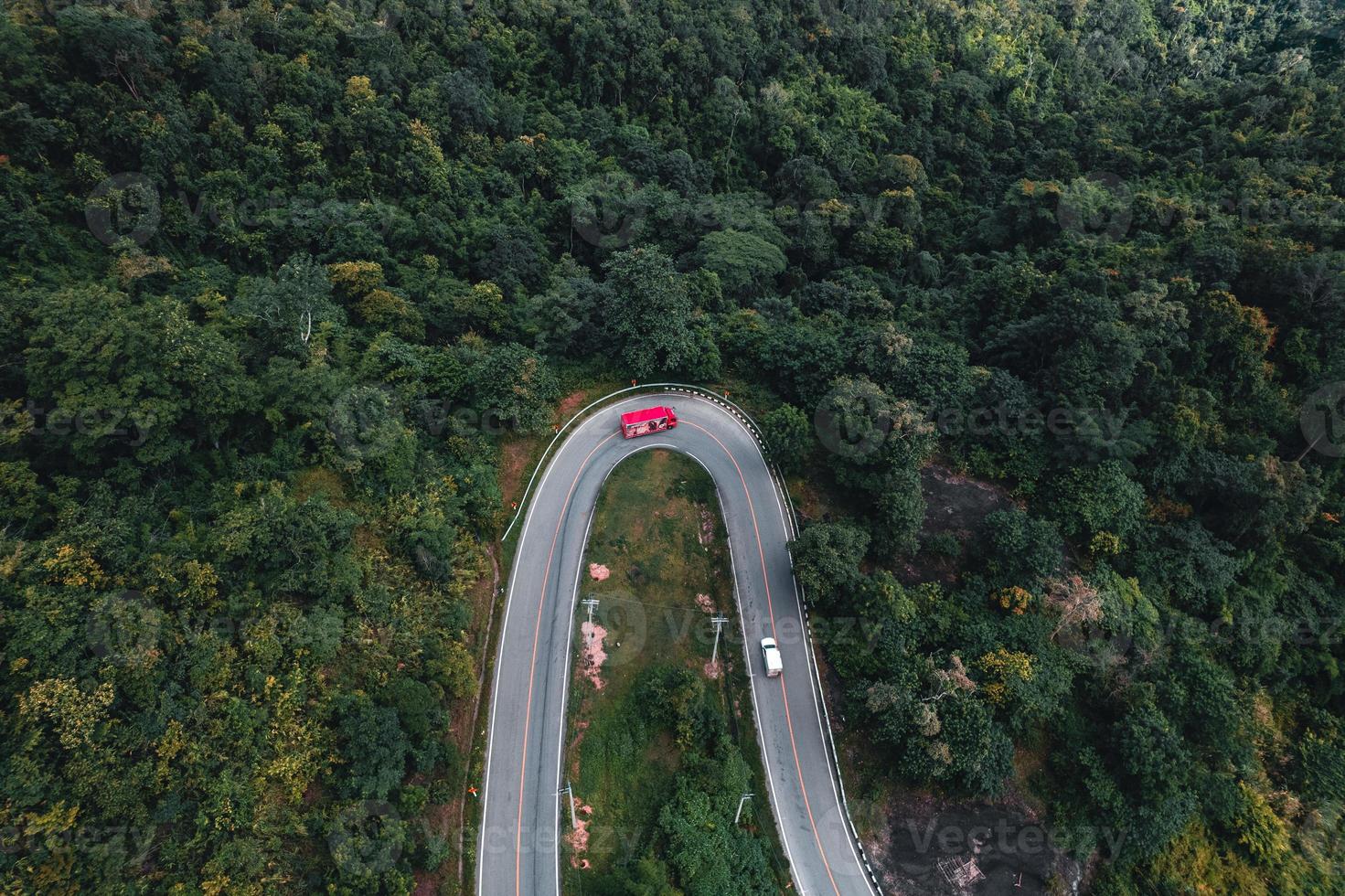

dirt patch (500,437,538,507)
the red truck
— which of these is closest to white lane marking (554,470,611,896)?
dirt patch (500,437,538,507)

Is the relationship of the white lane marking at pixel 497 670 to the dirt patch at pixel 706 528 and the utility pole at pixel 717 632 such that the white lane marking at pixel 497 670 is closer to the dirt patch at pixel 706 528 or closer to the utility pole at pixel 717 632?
the dirt patch at pixel 706 528

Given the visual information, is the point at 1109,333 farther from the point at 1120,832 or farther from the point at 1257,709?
the point at 1120,832

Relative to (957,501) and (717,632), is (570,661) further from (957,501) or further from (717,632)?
(957,501)

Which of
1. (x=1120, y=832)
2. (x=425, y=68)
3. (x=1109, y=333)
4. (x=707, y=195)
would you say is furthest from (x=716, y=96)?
(x=1120, y=832)

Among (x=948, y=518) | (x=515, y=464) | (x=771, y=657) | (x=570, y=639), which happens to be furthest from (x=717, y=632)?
(x=948, y=518)

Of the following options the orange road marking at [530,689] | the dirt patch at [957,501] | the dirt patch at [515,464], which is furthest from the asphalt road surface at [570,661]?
the dirt patch at [957,501]

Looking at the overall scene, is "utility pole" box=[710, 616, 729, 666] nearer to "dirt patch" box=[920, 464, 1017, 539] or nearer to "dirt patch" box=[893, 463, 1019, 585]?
"dirt patch" box=[893, 463, 1019, 585]

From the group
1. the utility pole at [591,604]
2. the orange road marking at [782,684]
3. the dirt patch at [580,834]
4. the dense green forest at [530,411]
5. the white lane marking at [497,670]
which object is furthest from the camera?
the utility pole at [591,604]
